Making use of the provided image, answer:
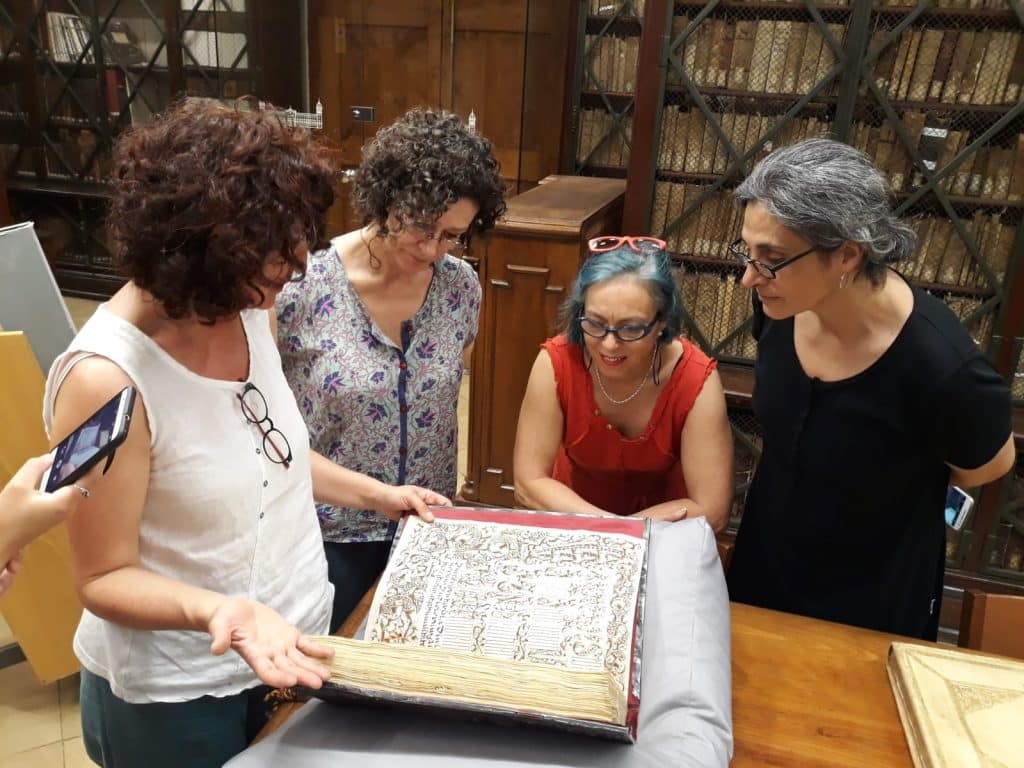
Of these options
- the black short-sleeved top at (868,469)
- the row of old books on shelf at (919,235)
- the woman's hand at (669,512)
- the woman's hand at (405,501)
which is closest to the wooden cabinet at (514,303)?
the row of old books on shelf at (919,235)

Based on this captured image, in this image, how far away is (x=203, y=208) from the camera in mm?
872

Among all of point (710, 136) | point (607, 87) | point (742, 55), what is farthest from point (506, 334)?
point (607, 87)

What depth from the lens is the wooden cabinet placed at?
2967mm

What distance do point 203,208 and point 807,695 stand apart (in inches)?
39.4

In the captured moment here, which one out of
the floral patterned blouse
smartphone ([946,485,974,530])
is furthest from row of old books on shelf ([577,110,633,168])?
smartphone ([946,485,974,530])

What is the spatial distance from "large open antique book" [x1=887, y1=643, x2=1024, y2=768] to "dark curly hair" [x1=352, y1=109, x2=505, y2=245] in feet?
3.38

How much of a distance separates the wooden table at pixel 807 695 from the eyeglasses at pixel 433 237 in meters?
0.64

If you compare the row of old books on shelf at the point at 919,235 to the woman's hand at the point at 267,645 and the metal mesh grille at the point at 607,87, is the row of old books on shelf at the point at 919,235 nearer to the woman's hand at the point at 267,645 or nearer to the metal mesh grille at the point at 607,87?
the metal mesh grille at the point at 607,87

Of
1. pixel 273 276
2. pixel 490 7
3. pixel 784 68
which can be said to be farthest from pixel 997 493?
pixel 490 7

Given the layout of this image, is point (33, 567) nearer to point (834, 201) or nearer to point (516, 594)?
point (516, 594)

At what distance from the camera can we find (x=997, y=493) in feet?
9.69

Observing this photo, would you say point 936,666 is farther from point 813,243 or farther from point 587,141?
point 587,141

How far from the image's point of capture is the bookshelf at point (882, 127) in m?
2.81

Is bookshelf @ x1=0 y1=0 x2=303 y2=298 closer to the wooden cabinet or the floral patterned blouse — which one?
the wooden cabinet
